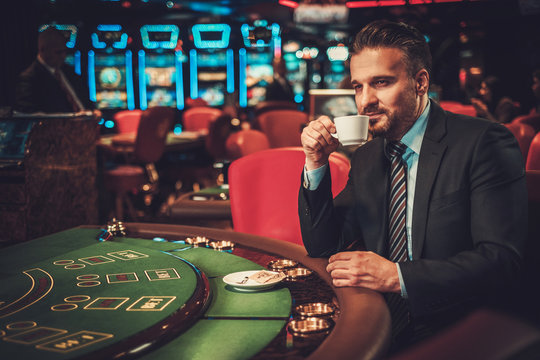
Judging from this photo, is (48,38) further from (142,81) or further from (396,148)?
(142,81)

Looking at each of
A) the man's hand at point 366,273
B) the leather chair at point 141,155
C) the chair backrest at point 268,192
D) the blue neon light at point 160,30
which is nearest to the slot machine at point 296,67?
the blue neon light at point 160,30

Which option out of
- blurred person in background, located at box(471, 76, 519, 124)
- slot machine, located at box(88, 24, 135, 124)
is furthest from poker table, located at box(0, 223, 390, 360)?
slot machine, located at box(88, 24, 135, 124)

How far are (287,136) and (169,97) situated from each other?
5213 millimetres

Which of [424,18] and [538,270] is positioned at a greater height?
[424,18]

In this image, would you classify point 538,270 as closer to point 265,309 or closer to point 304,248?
point 304,248

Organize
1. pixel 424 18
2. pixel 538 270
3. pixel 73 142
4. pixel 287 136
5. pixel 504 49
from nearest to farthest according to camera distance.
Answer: pixel 538 270
pixel 73 142
pixel 287 136
pixel 424 18
pixel 504 49

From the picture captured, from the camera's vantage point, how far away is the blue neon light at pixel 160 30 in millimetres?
9828

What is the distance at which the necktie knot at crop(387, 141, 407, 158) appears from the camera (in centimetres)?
146

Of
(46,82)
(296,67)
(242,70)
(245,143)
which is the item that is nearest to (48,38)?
(46,82)

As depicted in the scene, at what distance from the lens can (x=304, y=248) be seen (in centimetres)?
148

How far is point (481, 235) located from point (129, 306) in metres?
0.78

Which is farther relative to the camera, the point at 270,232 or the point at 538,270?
the point at 270,232

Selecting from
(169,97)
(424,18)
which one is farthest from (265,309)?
(169,97)

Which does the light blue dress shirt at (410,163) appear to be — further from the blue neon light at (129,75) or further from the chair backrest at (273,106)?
the blue neon light at (129,75)
